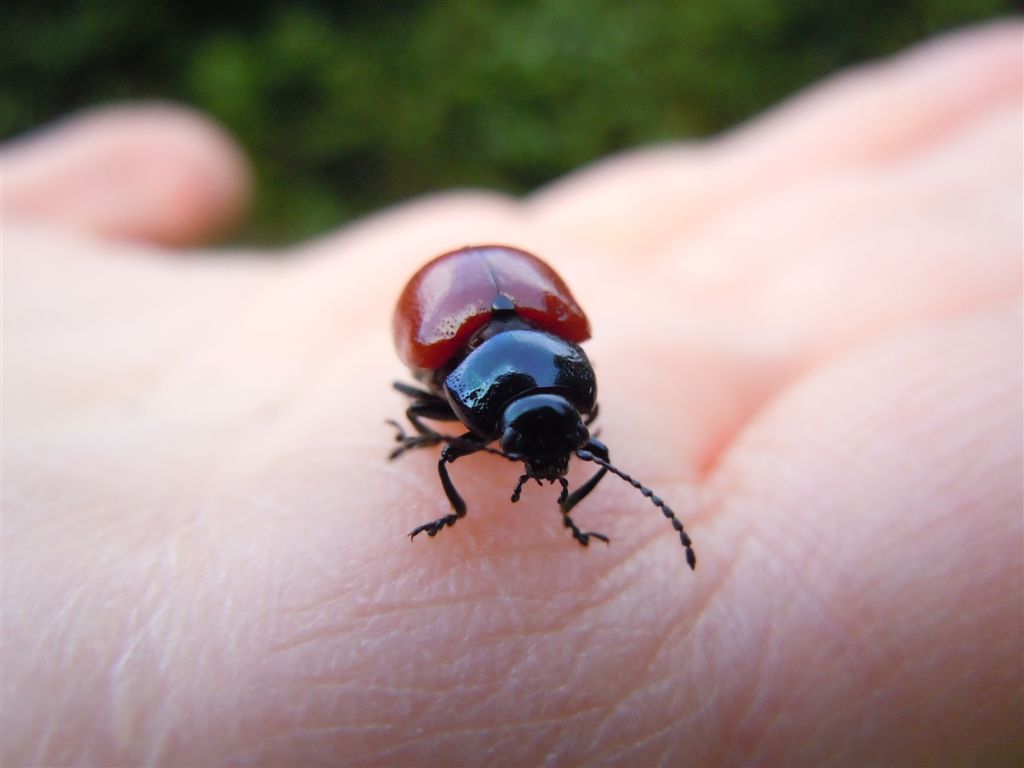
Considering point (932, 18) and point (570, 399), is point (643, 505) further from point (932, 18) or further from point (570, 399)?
point (932, 18)

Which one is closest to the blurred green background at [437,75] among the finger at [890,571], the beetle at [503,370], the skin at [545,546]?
the skin at [545,546]

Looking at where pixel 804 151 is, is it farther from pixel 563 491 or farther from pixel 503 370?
pixel 563 491

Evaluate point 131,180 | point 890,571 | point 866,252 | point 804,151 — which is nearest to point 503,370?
point 890,571

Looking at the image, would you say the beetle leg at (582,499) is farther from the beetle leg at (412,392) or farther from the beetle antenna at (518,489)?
the beetle leg at (412,392)

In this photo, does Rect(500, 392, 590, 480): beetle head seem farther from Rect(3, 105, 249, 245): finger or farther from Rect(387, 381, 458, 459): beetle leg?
Rect(3, 105, 249, 245): finger

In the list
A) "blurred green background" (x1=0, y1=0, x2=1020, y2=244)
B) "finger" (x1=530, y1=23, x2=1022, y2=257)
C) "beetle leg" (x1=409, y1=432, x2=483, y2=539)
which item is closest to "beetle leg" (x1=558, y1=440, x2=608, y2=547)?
"beetle leg" (x1=409, y1=432, x2=483, y2=539)
